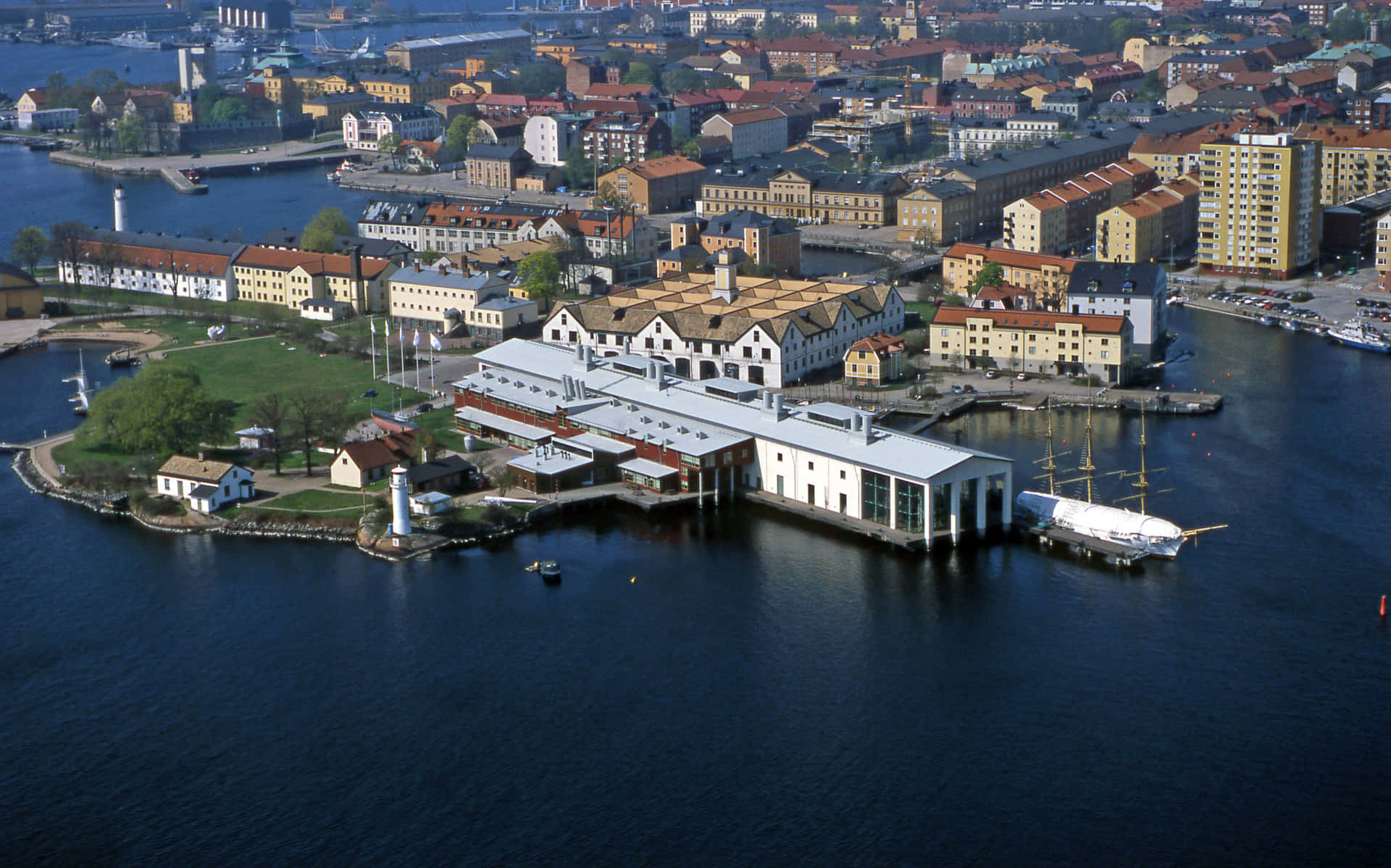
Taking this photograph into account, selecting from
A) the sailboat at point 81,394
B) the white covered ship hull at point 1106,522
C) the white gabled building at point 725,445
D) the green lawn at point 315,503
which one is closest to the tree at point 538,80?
the sailboat at point 81,394

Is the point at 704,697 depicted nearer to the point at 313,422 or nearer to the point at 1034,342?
the point at 313,422

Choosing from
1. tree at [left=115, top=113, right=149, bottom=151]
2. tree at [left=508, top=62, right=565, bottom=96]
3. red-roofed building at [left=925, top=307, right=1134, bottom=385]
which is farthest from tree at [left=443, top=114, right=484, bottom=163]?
red-roofed building at [left=925, top=307, right=1134, bottom=385]

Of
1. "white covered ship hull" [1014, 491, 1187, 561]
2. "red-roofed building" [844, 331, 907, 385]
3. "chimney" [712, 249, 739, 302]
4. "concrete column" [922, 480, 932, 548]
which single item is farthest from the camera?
"chimney" [712, 249, 739, 302]

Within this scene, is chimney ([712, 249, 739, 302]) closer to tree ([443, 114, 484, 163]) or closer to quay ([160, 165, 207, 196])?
tree ([443, 114, 484, 163])

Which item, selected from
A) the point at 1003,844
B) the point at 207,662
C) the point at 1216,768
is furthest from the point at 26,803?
the point at 1216,768

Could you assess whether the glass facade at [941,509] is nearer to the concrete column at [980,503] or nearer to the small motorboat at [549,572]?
the concrete column at [980,503]
